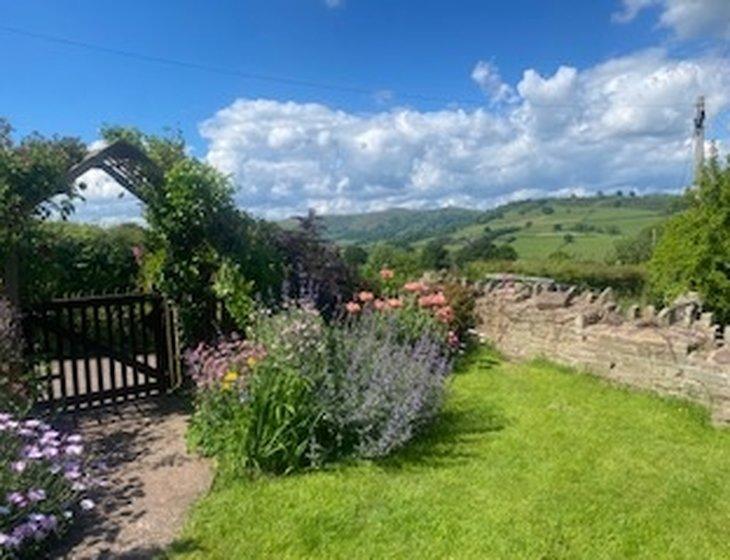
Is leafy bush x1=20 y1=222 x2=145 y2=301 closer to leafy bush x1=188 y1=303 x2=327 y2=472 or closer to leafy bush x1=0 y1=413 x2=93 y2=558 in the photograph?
leafy bush x1=188 y1=303 x2=327 y2=472

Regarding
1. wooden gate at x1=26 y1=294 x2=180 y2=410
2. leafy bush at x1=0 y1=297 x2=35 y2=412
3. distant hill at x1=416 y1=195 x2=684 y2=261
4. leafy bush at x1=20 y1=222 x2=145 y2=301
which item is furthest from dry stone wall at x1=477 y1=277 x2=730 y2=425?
distant hill at x1=416 y1=195 x2=684 y2=261

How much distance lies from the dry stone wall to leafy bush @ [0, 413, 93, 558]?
5906mm

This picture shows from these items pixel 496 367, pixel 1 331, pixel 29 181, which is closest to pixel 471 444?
pixel 496 367

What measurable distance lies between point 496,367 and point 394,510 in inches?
189

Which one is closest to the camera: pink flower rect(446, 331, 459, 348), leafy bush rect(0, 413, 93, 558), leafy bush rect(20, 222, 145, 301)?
leafy bush rect(0, 413, 93, 558)

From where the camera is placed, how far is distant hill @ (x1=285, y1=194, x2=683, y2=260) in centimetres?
4369

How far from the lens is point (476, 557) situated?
397 centimetres

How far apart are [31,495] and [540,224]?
5589 cm

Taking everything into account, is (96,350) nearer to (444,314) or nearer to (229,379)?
(229,379)

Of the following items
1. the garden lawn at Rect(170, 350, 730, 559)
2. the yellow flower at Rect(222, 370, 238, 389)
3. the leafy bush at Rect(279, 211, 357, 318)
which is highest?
the leafy bush at Rect(279, 211, 357, 318)

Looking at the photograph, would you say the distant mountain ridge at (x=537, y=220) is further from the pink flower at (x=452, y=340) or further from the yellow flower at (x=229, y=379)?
the yellow flower at (x=229, y=379)

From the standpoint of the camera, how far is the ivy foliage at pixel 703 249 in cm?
1134

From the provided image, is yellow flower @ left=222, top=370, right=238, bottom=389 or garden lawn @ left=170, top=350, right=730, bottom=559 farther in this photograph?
yellow flower @ left=222, top=370, right=238, bottom=389

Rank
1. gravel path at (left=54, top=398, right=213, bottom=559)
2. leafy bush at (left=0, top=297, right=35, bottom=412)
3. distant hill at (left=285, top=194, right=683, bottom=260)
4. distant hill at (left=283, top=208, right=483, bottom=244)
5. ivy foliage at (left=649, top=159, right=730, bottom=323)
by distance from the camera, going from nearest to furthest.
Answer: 1. gravel path at (left=54, top=398, right=213, bottom=559)
2. leafy bush at (left=0, top=297, right=35, bottom=412)
3. ivy foliage at (left=649, top=159, right=730, bottom=323)
4. distant hill at (left=285, top=194, right=683, bottom=260)
5. distant hill at (left=283, top=208, right=483, bottom=244)
